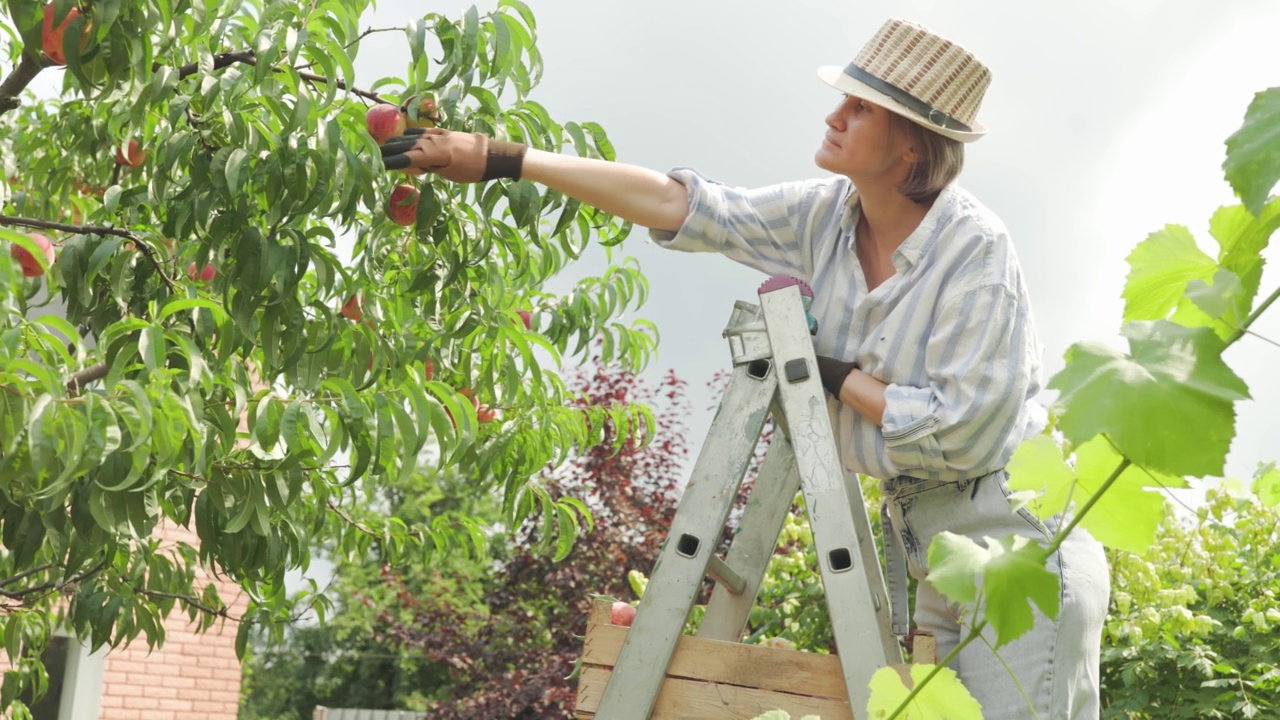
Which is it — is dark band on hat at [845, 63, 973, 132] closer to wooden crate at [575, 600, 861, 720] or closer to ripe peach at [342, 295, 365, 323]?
wooden crate at [575, 600, 861, 720]

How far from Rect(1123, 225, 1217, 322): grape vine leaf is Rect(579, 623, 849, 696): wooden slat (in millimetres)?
1198

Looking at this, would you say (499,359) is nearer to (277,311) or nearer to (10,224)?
(277,311)

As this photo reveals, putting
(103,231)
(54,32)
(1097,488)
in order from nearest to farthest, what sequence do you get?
(1097,488), (54,32), (103,231)

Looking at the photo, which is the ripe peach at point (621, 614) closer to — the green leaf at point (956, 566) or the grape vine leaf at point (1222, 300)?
the green leaf at point (956, 566)

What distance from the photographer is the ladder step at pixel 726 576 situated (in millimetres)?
1802

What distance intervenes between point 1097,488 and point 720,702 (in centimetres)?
123

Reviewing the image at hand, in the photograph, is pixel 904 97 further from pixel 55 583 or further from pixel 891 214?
pixel 55 583

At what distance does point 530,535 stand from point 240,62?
611 centimetres

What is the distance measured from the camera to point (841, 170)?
1834 mm

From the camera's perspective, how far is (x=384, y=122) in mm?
2432

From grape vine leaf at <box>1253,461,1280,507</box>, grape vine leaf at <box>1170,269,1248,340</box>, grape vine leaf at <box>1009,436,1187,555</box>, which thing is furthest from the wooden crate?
grape vine leaf at <box>1170,269,1248,340</box>

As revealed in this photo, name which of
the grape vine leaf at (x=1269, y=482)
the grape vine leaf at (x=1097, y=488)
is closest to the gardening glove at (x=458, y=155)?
the grape vine leaf at (x=1269, y=482)

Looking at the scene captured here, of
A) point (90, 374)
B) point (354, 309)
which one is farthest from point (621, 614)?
point (90, 374)

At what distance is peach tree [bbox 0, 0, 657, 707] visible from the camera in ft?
6.75
